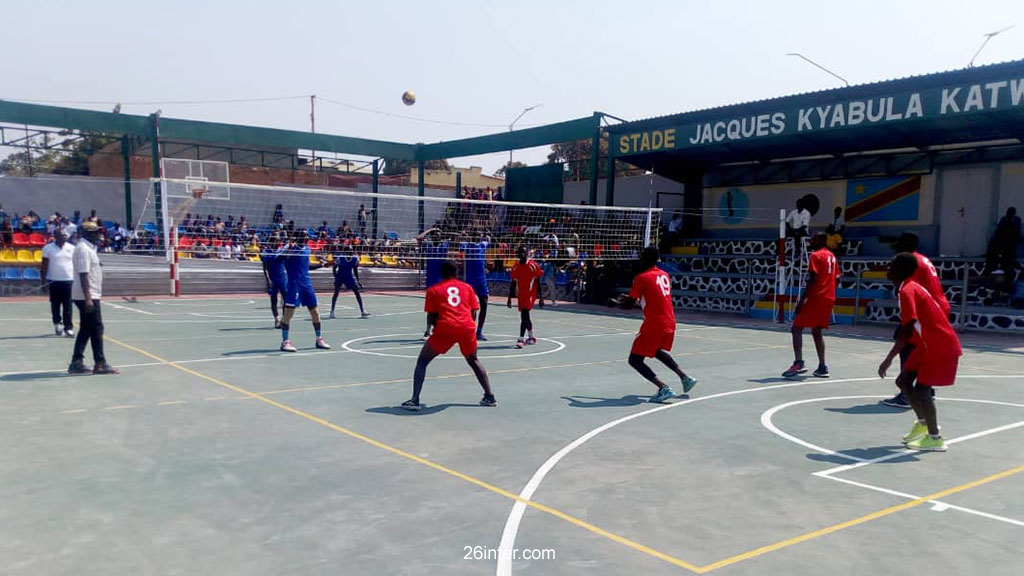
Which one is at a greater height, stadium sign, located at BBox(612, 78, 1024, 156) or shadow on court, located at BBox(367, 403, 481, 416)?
stadium sign, located at BBox(612, 78, 1024, 156)

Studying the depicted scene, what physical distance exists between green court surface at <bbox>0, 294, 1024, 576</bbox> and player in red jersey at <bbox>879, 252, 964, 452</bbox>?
0.85 ft

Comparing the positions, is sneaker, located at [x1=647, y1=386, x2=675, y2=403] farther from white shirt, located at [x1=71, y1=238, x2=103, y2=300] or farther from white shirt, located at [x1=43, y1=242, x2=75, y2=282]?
white shirt, located at [x1=43, y1=242, x2=75, y2=282]

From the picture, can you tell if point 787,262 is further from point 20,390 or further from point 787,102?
point 20,390

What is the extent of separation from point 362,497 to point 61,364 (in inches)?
292

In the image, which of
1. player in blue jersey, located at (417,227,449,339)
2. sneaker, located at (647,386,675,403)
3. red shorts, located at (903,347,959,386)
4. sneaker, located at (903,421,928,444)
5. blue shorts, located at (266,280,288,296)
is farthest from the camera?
player in blue jersey, located at (417,227,449,339)

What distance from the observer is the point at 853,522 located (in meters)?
4.73

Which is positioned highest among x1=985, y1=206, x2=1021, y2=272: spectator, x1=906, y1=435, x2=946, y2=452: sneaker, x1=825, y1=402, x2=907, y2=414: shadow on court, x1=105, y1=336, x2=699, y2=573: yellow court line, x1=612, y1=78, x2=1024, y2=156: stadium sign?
x1=612, y1=78, x2=1024, y2=156: stadium sign

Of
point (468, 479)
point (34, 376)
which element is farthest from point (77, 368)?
point (468, 479)

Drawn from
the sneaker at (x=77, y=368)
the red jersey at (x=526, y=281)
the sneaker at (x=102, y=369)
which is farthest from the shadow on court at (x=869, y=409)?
the sneaker at (x=77, y=368)

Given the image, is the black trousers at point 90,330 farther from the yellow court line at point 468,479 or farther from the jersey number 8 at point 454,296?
the jersey number 8 at point 454,296

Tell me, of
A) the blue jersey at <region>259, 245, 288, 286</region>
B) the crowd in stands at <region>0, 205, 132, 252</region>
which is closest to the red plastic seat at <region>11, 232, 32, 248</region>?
the crowd in stands at <region>0, 205, 132, 252</region>

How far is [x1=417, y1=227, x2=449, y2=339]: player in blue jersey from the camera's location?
14.4m

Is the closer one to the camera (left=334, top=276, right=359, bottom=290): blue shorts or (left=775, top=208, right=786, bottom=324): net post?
(left=334, top=276, right=359, bottom=290): blue shorts

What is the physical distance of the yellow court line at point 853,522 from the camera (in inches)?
162
